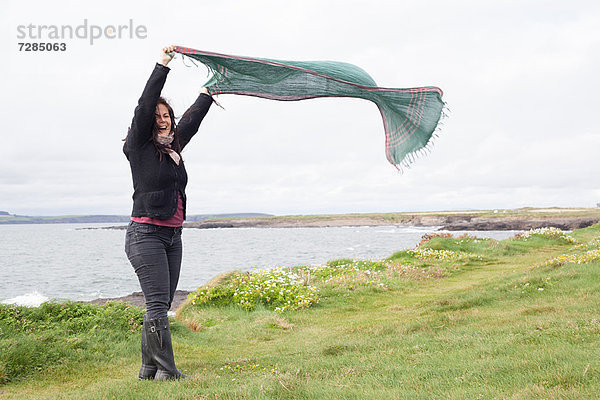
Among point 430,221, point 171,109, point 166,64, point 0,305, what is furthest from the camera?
point 430,221

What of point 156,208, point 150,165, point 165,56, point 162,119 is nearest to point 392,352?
point 156,208

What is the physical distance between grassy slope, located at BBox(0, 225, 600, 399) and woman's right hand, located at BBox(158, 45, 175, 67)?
3178 mm

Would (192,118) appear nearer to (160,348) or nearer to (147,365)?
(160,348)

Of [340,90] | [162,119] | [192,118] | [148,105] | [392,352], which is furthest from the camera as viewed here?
[340,90]

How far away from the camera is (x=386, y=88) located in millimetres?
5895

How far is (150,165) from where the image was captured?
449 cm

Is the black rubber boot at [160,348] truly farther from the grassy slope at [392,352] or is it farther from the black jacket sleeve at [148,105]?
the black jacket sleeve at [148,105]

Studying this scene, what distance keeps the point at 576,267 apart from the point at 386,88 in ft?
27.4

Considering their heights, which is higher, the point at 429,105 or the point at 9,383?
the point at 429,105

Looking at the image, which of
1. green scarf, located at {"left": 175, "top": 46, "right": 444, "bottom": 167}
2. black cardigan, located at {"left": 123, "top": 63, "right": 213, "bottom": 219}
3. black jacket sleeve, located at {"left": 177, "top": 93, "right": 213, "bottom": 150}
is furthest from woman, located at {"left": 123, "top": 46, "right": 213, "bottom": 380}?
green scarf, located at {"left": 175, "top": 46, "right": 444, "bottom": 167}

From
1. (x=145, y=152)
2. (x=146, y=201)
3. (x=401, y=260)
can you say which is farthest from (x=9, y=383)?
(x=401, y=260)

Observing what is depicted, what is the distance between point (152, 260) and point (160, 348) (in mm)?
980

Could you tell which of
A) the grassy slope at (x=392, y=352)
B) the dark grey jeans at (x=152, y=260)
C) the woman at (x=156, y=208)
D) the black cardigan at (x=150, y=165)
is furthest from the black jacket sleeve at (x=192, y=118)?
the grassy slope at (x=392, y=352)

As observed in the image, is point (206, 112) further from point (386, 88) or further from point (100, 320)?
point (100, 320)
